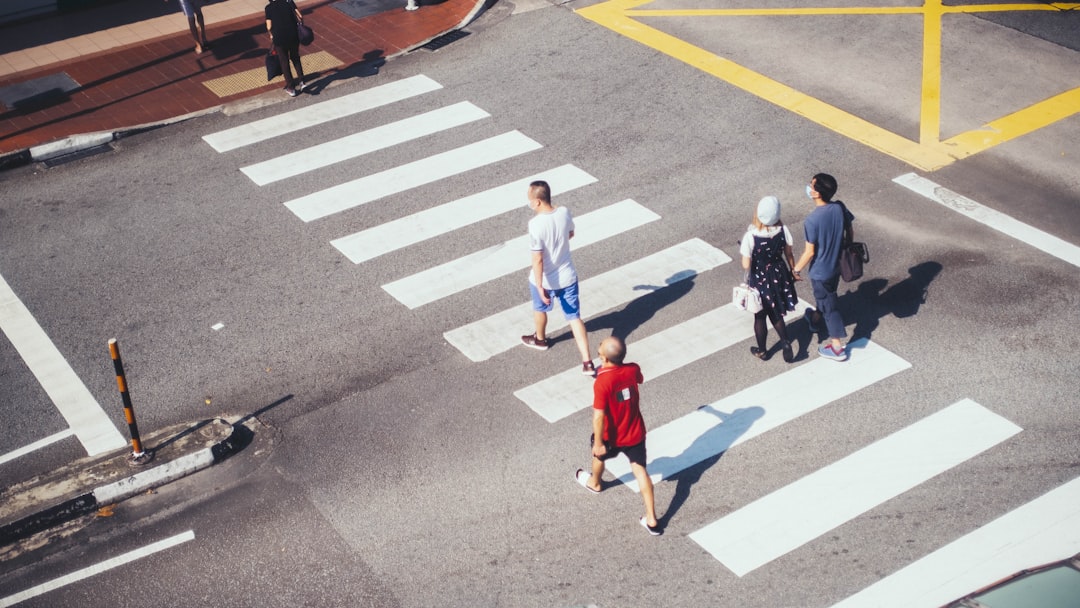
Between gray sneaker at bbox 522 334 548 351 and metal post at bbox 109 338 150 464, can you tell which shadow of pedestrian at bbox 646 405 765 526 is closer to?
gray sneaker at bbox 522 334 548 351

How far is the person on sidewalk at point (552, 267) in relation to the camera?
9898 millimetres

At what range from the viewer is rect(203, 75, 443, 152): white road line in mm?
14828

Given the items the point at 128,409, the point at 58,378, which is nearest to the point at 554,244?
the point at 128,409

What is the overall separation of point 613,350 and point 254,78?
10493 mm

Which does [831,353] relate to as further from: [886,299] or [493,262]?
[493,262]

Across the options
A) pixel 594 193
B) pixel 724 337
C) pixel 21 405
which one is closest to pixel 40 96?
pixel 21 405

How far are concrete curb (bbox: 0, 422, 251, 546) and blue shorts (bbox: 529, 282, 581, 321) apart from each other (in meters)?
2.87

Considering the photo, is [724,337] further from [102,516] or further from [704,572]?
[102,516]

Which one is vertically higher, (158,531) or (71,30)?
(71,30)

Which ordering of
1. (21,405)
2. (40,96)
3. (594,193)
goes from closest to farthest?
(21,405) < (594,193) < (40,96)

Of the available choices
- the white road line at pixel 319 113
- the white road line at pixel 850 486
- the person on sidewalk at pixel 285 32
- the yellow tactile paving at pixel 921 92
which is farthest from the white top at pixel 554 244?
the person on sidewalk at pixel 285 32

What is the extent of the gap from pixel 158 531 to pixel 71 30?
40.1 feet

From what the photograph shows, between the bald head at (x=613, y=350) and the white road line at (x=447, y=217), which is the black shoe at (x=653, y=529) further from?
the white road line at (x=447, y=217)

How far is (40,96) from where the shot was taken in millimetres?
15969
